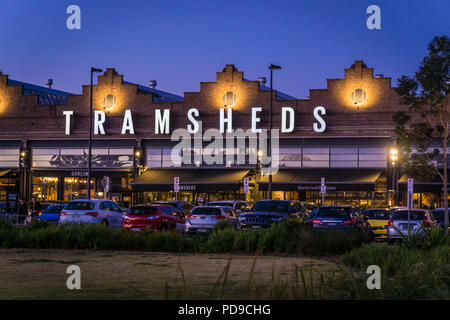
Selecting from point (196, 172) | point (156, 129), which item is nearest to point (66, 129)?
point (156, 129)

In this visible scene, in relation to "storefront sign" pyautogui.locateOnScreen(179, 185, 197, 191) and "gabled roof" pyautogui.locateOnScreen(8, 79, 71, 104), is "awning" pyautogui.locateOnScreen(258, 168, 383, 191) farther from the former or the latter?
"gabled roof" pyautogui.locateOnScreen(8, 79, 71, 104)

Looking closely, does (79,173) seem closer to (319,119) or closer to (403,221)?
(319,119)

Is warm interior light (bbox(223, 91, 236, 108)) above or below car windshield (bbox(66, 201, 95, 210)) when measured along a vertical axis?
above

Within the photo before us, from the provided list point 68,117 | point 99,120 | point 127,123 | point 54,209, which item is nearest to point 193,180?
point 127,123

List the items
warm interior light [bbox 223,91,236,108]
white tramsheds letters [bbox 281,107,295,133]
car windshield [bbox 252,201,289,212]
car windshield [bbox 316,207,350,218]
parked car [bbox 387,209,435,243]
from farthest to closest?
warm interior light [bbox 223,91,236,108] < white tramsheds letters [bbox 281,107,295,133] < car windshield [bbox 252,201,289,212] < parked car [bbox 387,209,435,243] < car windshield [bbox 316,207,350,218]

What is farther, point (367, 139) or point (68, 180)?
point (68, 180)

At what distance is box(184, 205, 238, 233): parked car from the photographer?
90.3 ft

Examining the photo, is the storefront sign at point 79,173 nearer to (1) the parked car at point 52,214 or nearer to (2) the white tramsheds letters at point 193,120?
(2) the white tramsheds letters at point 193,120

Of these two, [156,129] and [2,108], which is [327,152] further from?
[2,108]

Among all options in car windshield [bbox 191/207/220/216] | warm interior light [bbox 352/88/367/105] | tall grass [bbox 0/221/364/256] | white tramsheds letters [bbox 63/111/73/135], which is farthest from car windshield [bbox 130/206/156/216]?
white tramsheds letters [bbox 63/111/73/135]

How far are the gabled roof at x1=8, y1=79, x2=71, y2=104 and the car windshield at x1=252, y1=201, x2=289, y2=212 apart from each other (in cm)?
4387

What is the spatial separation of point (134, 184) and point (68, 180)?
8.35 meters

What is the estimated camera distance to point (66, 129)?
57906mm
